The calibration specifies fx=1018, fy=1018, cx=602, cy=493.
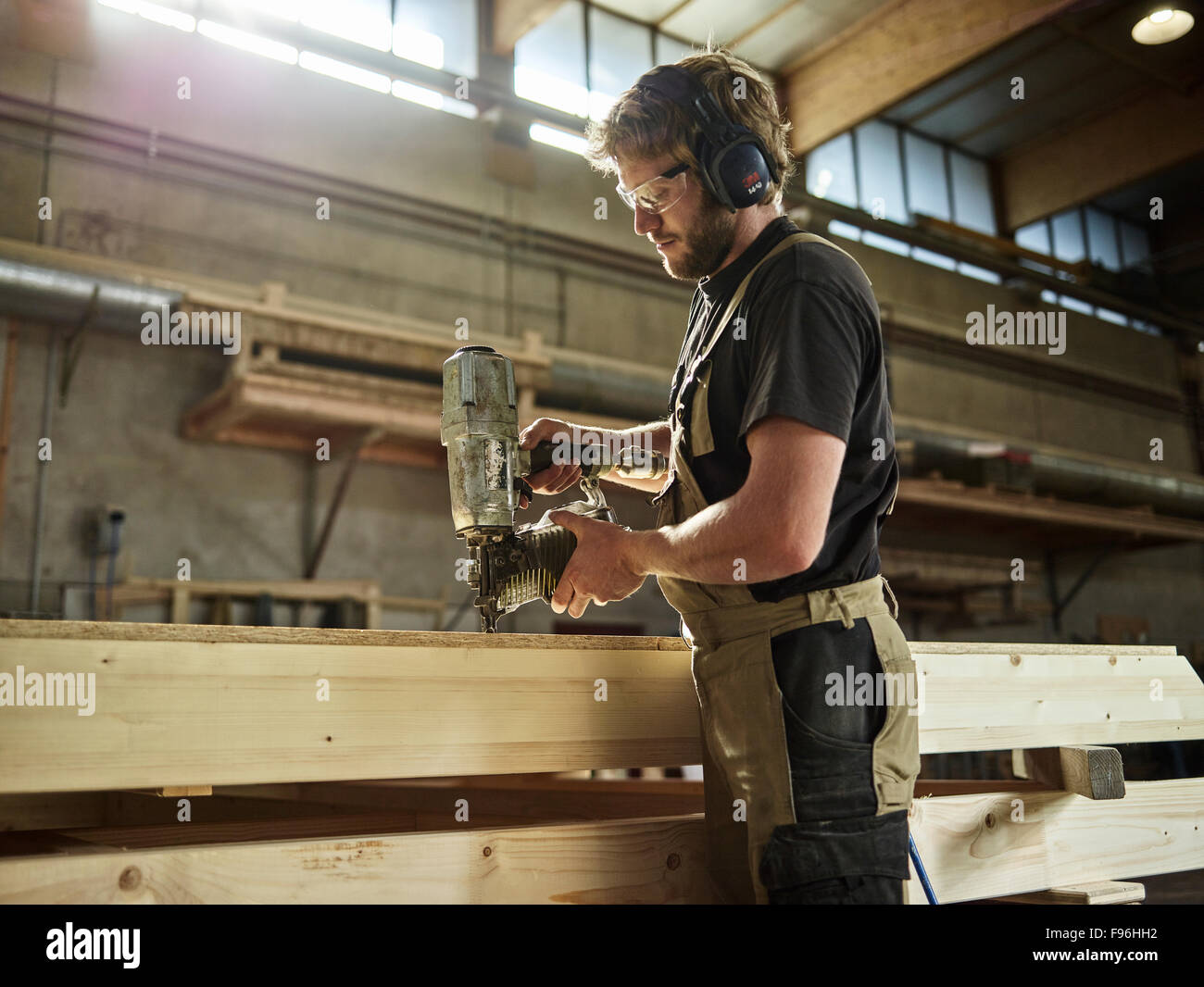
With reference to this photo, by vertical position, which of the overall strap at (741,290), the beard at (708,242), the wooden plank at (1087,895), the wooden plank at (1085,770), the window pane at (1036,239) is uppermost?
the window pane at (1036,239)

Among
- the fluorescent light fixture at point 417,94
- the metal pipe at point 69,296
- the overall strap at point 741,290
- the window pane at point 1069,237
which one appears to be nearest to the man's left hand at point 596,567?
the overall strap at point 741,290

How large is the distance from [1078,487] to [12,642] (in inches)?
334

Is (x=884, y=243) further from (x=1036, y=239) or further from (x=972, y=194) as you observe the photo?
(x=1036, y=239)

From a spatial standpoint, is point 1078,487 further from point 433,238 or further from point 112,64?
point 112,64

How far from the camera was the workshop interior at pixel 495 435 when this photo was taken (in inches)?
49.8

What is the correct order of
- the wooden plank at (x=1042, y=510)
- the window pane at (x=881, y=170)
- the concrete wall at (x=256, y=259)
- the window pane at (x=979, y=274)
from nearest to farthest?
the concrete wall at (x=256, y=259)
the wooden plank at (x=1042, y=510)
the window pane at (x=881, y=170)
the window pane at (x=979, y=274)

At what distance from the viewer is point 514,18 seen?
21.1 ft

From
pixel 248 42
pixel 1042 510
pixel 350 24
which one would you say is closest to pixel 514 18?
pixel 350 24

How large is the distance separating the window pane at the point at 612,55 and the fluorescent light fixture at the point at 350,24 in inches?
60.4

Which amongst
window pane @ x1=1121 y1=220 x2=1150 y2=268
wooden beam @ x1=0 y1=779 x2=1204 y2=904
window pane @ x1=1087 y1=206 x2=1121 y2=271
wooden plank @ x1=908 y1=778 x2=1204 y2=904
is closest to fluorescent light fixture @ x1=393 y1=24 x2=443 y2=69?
wooden beam @ x1=0 y1=779 x2=1204 y2=904

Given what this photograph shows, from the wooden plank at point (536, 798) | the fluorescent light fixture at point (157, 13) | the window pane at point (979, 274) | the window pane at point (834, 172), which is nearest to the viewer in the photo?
the wooden plank at point (536, 798)

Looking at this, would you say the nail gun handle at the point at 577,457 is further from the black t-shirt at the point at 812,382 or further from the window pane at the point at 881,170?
the window pane at the point at 881,170

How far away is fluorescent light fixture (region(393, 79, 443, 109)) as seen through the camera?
677 centimetres
